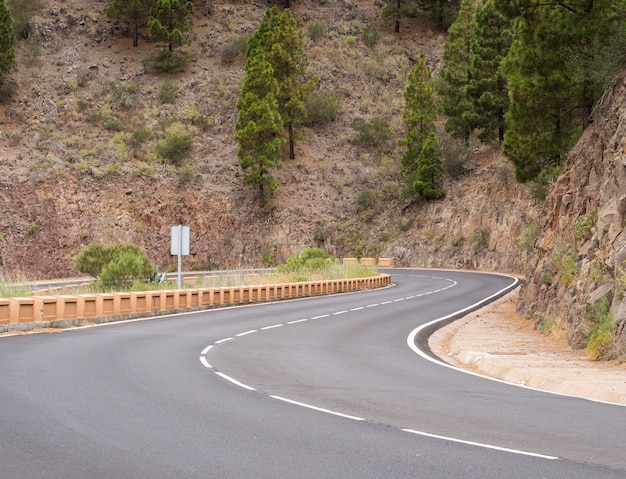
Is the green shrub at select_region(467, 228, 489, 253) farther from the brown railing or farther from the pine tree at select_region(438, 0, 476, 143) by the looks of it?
the brown railing

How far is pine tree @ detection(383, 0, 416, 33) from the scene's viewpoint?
8800 centimetres

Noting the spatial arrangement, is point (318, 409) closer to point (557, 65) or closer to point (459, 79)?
point (557, 65)

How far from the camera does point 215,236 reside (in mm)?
60125

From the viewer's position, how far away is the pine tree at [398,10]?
8800cm

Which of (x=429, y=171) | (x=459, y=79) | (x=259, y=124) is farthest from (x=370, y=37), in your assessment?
(x=259, y=124)

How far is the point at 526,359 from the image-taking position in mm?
14289

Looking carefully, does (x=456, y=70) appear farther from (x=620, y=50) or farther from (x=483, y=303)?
(x=620, y=50)

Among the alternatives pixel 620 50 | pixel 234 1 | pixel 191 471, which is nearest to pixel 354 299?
pixel 620 50

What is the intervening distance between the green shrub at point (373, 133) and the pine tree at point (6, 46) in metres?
31.4

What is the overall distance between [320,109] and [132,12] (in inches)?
860

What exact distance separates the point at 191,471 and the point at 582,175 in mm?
19236

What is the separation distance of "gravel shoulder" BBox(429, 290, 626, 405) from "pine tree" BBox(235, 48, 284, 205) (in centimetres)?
3870

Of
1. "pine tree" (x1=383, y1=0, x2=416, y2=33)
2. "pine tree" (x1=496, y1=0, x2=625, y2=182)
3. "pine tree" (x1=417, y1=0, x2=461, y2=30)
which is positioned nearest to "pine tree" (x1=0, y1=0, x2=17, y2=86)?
"pine tree" (x1=383, y1=0, x2=416, y2=33)

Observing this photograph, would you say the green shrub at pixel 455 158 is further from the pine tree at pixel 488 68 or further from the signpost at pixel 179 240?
the signpost at pixel 179 240
